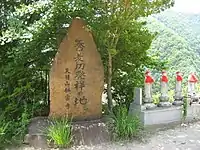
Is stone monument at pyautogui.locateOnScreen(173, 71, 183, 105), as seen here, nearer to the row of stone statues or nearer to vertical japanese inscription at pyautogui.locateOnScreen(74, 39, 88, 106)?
the row of stone statues

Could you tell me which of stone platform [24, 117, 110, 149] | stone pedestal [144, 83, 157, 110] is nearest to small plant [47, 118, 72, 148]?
stone platform [24, 117, 110, 149]

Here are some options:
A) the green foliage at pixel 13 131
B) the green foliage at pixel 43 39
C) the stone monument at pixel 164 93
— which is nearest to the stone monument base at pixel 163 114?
the stone monument at pixel 164 93

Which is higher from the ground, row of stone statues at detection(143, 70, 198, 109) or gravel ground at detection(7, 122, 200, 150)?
row of stone statues at detection(143, 70, 198, 109)

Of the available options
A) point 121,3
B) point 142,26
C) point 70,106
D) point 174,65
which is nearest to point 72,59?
point 70,106

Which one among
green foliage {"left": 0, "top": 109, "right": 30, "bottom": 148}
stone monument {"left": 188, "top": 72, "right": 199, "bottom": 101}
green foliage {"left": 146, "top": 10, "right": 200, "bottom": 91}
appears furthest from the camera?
green foliage {"left": 146, "top": 10, "right": 200, "bottom": 91}

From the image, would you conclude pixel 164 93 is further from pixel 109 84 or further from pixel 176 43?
pixel 176 43

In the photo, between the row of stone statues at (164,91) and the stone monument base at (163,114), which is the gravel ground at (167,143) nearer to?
the stone monument base at (163,114)

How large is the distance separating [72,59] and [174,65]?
3.73 meters

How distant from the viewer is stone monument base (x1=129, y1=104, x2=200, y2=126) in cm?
520

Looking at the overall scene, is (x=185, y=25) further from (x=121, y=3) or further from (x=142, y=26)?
(x=121, y=3)

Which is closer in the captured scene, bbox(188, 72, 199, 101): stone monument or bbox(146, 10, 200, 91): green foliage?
bbox(188, 72, 199, 101): stone monument

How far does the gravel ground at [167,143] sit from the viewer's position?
4.53m

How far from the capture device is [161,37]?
9.09m

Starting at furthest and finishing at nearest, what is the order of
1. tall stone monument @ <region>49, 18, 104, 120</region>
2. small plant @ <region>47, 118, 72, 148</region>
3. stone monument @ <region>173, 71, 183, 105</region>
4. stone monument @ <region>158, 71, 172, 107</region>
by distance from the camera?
stone monument @ <region>173, 71, 183, 105</region> → stone monument @ <region>158, 71, 172, 107</region> → tall stone monument @ <region>49, 18, 104, 120</region> → small plant @ <region>47, 118, 72, 148</region>
